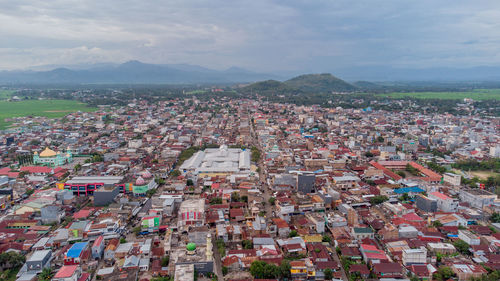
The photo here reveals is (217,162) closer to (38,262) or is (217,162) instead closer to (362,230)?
(362,230)

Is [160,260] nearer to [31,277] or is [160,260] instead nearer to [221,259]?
[221,259]

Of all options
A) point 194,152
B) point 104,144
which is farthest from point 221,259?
point 104,144

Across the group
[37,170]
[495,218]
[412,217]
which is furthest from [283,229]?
[37,170]

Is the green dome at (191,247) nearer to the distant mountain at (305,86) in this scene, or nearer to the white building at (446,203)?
the white building at (446,203)

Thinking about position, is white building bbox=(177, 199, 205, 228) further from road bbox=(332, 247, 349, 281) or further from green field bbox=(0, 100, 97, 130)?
green field bbox=(0, 100, 97, 130)

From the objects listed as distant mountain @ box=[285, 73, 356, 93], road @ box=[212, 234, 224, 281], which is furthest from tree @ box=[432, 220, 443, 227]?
distant mountain @ box=[285, 73, 356, 93]

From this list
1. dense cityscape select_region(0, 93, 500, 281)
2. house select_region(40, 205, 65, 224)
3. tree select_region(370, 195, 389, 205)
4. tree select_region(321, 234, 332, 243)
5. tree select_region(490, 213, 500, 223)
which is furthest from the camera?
tree select_region(370, 195, 389, 205)

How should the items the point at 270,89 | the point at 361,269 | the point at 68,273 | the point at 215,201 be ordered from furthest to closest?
the point at 270,89 < the point at 215,201 < the point at 361,269 < the point at 68,273
